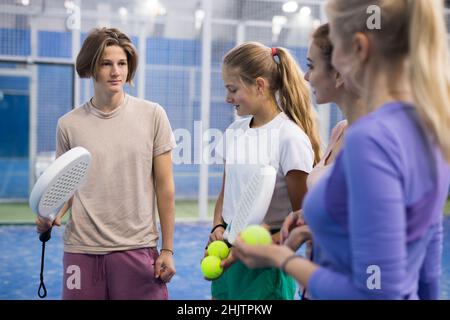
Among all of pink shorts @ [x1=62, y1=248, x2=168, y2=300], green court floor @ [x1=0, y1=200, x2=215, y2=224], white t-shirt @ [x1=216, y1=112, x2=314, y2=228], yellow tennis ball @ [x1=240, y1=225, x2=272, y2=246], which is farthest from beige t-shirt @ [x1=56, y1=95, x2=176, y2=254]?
green court floor @ [x1=0, y1=200, x2=215, y2=224]

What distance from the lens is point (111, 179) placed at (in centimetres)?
157

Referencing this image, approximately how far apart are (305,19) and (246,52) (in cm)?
427

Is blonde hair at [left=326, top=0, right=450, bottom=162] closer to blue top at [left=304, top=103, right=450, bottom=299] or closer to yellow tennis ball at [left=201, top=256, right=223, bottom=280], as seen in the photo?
blue top at [left=304, top=103, right=450, bottom=299]

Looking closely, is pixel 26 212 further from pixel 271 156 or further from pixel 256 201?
pixel 256 201

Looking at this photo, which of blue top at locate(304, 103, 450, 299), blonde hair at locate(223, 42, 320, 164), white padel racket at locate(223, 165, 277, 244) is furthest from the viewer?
blonde hair at locate(223, 42, 320, 164)

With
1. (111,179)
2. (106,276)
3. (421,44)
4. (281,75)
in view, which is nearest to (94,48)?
(111,179)

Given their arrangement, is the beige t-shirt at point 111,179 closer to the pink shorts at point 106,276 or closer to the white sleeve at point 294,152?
the pink shorts at point 106,276

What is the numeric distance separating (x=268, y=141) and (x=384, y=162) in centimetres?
79

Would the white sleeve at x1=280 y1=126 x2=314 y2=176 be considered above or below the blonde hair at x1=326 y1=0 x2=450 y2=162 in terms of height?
below

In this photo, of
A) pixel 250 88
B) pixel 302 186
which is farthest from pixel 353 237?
pixel 250 88

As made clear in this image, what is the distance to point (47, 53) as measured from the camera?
17.8ft

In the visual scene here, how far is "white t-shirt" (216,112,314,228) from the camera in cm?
150

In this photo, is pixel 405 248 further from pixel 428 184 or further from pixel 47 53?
pixel 47 53

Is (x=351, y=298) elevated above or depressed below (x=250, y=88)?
below
